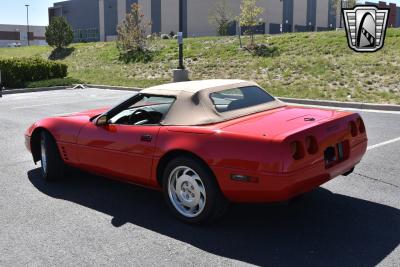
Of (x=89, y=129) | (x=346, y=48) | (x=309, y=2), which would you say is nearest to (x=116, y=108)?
(x=89, y=129)

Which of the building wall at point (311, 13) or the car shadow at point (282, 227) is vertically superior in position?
the building wall at point (311, 13)

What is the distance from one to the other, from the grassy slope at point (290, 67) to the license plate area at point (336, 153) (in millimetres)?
9536

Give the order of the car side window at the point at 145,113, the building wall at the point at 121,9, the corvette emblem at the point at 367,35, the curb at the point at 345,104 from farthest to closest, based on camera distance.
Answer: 1. the building wall at the point at 121,9
2. the corvette emblem at the point at 367,35
3. the curb at the point at 345,104
4. the car side window at the point at 145,113

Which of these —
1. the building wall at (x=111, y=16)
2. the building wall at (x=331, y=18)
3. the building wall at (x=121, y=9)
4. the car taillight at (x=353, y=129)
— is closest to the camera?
the car taillight at (x=353, y=129)

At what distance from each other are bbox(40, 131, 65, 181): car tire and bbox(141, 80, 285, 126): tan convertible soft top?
5.30 feet

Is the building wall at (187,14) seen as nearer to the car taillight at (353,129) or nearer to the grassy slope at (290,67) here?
the grassy slope at (290,67)

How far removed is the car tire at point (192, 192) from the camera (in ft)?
14.2

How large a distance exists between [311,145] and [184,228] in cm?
144

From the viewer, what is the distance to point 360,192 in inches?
215

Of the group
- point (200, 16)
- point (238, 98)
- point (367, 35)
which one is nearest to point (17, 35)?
point (200, 16)

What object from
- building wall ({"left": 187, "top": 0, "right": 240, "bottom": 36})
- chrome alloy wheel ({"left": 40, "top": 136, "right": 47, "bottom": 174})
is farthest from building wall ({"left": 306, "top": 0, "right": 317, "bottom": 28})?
chrome alloy wheel ({"left": 40, "top": 136, "right": 47, "bottom": 174})

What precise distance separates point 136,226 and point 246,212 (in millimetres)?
1150

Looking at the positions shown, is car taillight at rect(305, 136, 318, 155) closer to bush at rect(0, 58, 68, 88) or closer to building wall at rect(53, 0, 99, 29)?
bush at rect(0, 58, 68, 88)

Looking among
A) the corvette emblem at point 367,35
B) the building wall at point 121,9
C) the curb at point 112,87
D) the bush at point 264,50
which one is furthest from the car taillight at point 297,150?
the building wall at point 121,9
